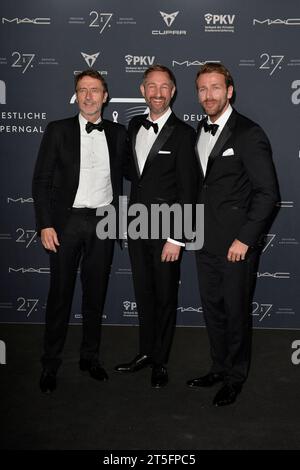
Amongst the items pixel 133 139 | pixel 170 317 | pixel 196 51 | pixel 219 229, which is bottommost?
pixel 170 317

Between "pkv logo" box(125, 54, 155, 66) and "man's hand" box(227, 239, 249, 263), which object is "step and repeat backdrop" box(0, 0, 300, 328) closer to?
"pkv logo" box(125, 54, 155, 66)

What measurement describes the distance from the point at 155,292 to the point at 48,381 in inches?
32.9

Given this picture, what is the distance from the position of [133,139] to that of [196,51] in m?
1.08

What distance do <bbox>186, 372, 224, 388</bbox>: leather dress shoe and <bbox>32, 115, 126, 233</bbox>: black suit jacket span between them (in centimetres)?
123

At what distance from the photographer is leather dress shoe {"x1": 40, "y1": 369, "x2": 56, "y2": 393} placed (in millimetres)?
3182

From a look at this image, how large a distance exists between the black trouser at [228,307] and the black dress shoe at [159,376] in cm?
33

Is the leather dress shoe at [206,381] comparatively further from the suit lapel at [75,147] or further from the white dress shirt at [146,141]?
the suit lapel at [75,147]

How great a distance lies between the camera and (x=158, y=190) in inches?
128

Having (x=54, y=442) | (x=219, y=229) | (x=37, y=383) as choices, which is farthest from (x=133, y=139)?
(x=54, y=442)

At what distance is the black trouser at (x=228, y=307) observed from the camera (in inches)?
121

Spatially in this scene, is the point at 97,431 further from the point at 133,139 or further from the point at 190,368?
the point at 133,139

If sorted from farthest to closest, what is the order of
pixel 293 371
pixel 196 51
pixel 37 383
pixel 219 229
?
pixel 196 51, pixel 293 371, pixel 37 383, pixel 219 229

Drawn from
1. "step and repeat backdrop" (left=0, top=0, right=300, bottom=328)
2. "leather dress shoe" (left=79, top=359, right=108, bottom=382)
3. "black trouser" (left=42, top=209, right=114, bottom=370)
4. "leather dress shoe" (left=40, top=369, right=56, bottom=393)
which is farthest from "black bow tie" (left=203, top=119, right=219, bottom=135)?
"leather dress shoe" (left=40, top=369, right=56, bottom=393)

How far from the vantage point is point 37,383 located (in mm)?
3297
